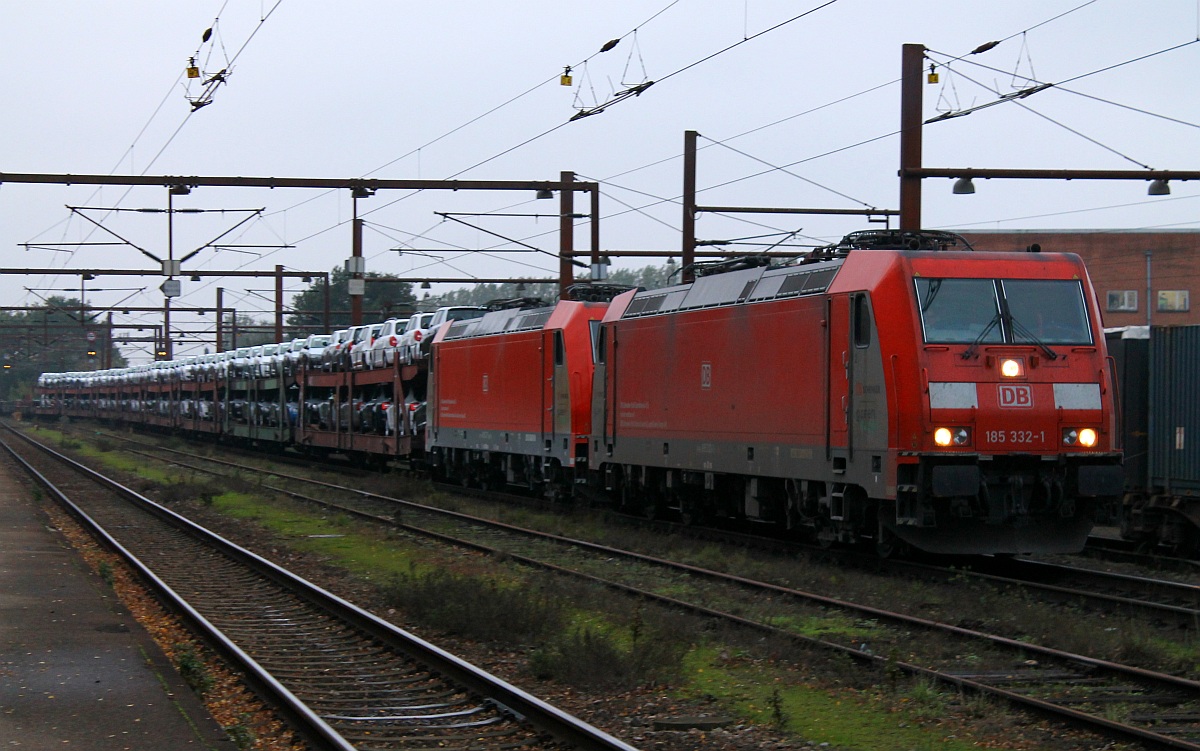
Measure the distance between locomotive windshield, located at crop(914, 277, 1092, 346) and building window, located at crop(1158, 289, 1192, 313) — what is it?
49612 mm

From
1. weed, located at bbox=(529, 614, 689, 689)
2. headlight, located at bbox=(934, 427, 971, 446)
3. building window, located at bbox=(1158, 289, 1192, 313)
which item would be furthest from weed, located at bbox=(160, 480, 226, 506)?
building window, located at bbox=(1158, 289, 1192, 313)

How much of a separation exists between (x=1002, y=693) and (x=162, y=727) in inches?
202

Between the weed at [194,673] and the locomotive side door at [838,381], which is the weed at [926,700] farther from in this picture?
the locomotive side door at [838,381]

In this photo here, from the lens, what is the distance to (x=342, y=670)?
10.1 m

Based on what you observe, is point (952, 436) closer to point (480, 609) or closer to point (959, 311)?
point (959, 311)

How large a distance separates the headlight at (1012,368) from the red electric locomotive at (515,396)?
990cm

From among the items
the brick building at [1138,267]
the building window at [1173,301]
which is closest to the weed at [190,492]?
the brick building at [1138,267]

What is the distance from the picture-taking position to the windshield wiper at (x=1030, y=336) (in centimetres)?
1383

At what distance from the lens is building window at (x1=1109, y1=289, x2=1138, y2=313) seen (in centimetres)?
5916

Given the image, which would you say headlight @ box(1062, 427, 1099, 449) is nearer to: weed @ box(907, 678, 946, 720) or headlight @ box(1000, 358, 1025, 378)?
headlight @ box(1000, 358, 1025, 378)

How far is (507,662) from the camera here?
10398mm

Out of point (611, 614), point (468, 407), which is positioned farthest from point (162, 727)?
point (468, 407)

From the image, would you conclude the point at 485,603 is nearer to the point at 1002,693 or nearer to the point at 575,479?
the point at 1002,693

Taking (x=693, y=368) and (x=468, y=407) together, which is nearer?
(x=693, y=368)
